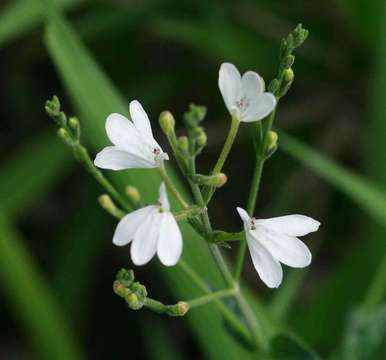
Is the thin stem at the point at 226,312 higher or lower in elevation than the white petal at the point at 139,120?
lower

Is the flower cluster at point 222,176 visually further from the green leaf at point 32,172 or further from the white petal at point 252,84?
the green leaf at point 32,172

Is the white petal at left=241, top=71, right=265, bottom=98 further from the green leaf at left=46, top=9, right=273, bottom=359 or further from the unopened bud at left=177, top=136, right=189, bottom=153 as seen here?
the green leaf at left=46, top=9, right=273, bottom=359

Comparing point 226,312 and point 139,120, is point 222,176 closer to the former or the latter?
point 139,120

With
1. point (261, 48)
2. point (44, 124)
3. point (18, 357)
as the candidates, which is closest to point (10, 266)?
point (18, 357)

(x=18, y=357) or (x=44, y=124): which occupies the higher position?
(x=44, y=124)

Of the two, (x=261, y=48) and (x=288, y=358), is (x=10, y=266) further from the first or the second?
(x=261, y=48)

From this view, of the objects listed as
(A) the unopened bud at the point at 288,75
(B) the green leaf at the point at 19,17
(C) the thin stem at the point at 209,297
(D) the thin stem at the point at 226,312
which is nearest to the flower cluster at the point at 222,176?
(A) the unopened bud at the point at 288,75

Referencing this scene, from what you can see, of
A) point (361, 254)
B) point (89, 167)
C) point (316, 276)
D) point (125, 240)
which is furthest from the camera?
point (316, 276)
